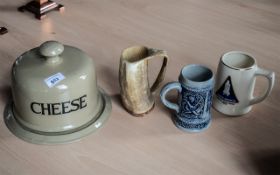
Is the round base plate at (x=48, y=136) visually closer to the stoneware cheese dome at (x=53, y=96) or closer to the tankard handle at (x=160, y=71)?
the stoneware cheese dome at (x=53, y=96)

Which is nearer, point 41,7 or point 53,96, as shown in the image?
point 53,96

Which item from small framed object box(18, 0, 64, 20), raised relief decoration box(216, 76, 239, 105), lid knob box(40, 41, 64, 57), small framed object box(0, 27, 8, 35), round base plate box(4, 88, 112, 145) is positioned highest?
lid knob box(40, 41, 64, 57)

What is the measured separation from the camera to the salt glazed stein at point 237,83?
88 cm

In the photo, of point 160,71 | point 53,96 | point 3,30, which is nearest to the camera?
point 53,96

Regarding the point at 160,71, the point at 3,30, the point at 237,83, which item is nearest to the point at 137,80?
the point at 160,71

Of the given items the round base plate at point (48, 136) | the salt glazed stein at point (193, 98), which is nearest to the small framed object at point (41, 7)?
the round base plate at point (48, 136)

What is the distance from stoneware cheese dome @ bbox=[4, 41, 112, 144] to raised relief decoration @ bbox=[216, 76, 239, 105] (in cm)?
24

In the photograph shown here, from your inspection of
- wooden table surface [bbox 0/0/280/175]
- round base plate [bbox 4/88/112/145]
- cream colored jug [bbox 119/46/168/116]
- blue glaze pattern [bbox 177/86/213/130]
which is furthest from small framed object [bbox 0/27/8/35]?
blue glaze pattern [bbox 177/86/213/130]

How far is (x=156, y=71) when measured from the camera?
1034 mm

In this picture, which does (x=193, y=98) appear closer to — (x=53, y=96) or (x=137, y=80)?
(x=137, y=80)

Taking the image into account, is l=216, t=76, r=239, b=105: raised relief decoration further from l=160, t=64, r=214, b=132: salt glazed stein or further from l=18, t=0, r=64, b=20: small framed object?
l=18, t=0, r=64, b=20: small framed object

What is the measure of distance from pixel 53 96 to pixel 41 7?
50cm

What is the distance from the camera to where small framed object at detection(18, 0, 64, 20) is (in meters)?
1.25

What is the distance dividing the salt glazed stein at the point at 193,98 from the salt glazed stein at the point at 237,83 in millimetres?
38
